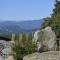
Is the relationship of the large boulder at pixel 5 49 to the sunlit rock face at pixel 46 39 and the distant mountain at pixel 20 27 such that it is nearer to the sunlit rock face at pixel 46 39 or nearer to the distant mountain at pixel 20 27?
the sunlit rock face at pixel 46 39

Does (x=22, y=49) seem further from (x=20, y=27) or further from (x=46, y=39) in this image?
(x=20, y=27)

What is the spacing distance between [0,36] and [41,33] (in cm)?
201

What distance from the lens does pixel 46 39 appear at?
12320 millimetres

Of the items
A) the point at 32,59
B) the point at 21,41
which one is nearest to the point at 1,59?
the point at 21,41

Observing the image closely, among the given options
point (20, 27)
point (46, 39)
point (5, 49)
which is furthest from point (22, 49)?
point (20, 27)

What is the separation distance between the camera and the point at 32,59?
9.31 m

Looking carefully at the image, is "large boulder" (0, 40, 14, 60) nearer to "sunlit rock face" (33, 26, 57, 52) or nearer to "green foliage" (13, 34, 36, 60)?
"green foliage" (13, 34, 36, 60)

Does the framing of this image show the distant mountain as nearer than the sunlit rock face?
No

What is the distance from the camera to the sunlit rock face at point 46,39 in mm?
12078

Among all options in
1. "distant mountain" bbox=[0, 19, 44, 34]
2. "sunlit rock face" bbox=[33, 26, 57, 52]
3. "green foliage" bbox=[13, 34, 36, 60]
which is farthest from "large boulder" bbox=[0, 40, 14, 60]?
"distant mountain" bbox=[0, 19, 44, 34]

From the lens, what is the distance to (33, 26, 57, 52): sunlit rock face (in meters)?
12.1

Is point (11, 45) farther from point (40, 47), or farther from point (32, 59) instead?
point (32, 59)

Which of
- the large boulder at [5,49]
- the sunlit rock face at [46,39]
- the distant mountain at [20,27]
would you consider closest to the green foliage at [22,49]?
the large boulder at [5,49]

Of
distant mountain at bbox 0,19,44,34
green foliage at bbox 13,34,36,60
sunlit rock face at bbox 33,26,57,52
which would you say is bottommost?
green foliage at bbox 13,34,36,60
